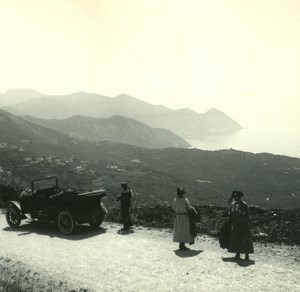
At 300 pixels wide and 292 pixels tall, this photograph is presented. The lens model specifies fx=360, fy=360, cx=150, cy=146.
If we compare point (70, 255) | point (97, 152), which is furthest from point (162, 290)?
point (97, 152)

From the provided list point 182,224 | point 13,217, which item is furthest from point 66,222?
point 182,224

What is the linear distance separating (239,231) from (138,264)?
9.58 ft

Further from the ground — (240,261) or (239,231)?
(239,231)

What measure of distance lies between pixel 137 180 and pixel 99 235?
3049 centimetres

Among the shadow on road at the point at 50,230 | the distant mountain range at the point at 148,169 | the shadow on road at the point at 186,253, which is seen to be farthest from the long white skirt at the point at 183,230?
the distant mountain range at the point at 148,169

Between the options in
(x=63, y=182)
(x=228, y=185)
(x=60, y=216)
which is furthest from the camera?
(x=228, y=185)

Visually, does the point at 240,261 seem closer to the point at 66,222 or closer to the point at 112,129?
the point at 66,222

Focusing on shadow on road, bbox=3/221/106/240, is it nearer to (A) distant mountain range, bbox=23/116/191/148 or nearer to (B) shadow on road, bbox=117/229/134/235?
(B) shadow on road, bbox=117/229/134/235

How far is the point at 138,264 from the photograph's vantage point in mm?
9805

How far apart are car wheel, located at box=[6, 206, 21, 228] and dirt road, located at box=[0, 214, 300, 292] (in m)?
1.80

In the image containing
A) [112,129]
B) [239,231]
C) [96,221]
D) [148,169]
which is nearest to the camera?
[239,231]

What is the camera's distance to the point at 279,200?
45906 millimetres

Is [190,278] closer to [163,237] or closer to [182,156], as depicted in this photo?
[163,237]

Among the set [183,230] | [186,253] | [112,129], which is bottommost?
[186,253]
